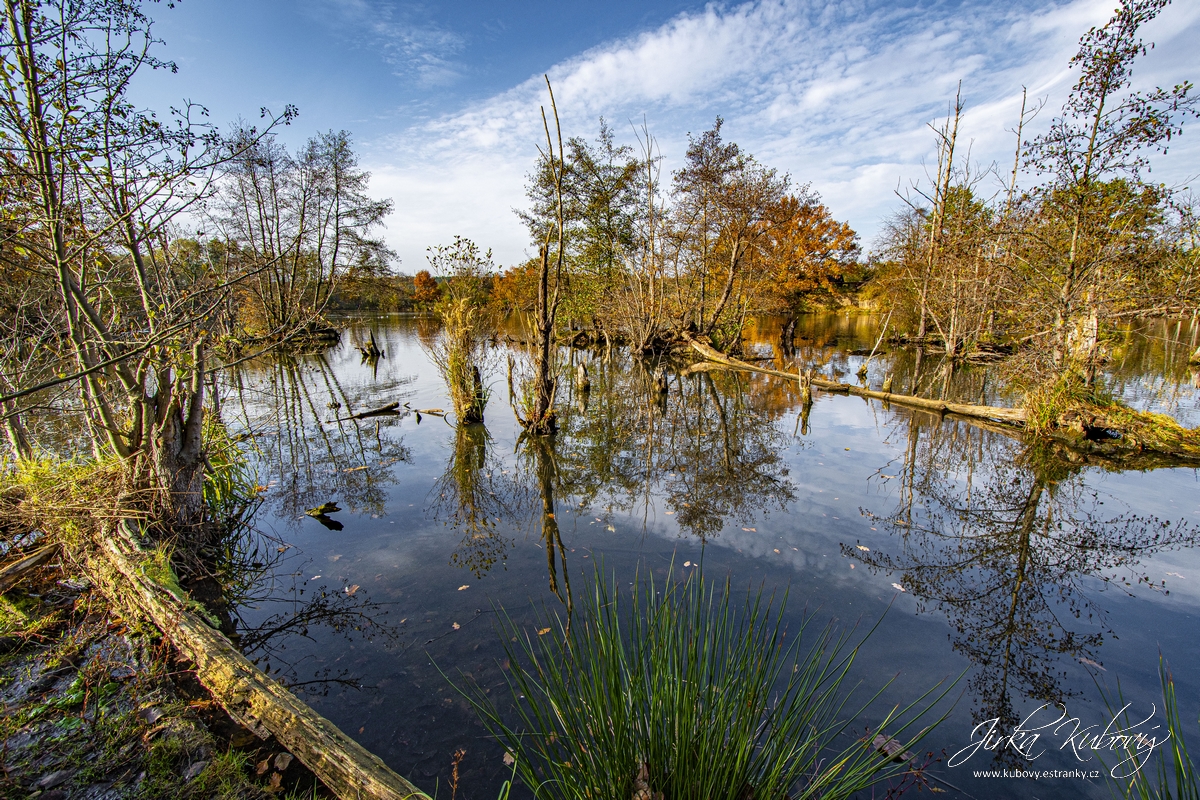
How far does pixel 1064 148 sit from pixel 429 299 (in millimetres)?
46348

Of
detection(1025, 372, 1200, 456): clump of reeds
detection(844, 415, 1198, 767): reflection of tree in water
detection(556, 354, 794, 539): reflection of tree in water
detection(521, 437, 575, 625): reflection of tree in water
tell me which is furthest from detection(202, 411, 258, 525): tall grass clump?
detection(1025, 372, 1200, 456): clump of reeds

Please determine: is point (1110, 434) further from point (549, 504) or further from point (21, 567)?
point (21, 567)

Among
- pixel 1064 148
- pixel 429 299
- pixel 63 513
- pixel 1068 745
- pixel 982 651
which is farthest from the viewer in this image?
pixel 429 299

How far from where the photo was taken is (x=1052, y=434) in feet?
28.1

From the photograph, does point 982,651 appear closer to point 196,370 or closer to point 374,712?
point 374,712

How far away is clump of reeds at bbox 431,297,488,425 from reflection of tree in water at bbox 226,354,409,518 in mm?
1513

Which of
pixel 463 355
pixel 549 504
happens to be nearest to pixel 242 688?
pixel 549 504

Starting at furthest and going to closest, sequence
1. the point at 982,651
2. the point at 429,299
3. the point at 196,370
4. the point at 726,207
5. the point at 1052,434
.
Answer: the point at 429,299 < the point at 726,207 < the point at 1052,434 < the point at 196,370 < the point at 982,651

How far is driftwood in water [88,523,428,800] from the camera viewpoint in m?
2.02

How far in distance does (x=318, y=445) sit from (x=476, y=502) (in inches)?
161

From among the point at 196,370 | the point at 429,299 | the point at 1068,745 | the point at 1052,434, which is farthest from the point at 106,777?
the point at 429,299

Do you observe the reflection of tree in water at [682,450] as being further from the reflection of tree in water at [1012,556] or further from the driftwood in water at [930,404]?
the reflection of tree in water at [1012,556]

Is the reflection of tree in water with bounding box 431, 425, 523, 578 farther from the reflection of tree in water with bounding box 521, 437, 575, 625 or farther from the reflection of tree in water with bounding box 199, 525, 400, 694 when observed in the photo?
the reflection of tree in water with bounding box 199, 525, 400, 694

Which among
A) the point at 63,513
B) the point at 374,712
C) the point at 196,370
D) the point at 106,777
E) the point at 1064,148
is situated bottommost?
the point at 374,712
